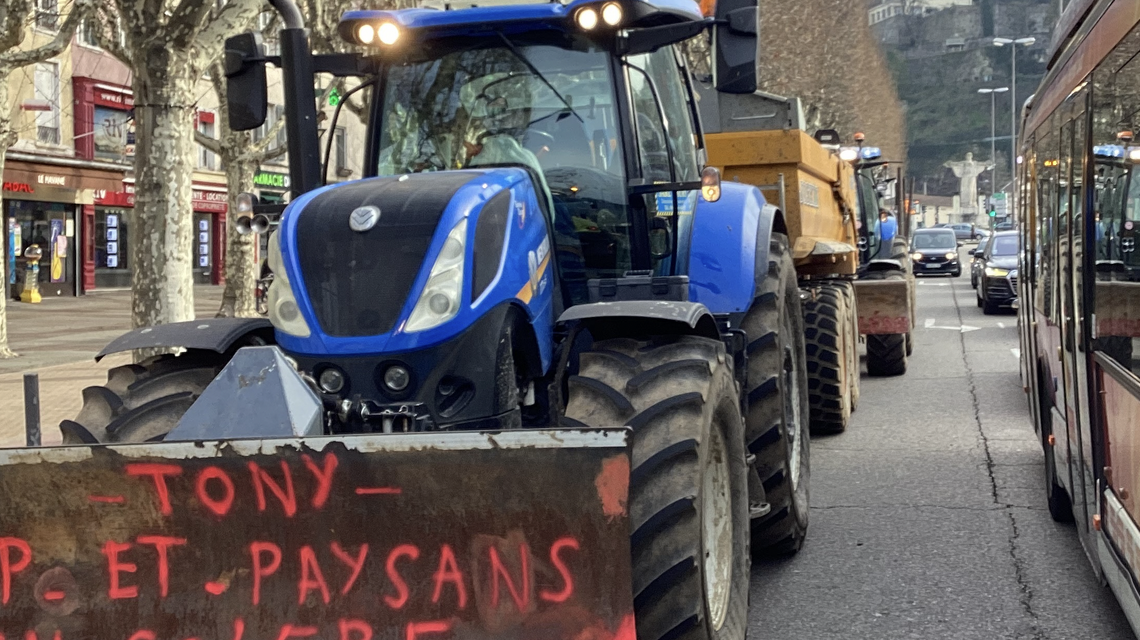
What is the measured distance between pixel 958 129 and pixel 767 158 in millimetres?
150962

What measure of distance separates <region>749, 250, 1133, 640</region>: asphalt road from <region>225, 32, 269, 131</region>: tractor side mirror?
2954 millimetres

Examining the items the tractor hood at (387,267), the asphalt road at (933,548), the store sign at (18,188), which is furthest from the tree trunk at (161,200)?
the store sign at (18,188)

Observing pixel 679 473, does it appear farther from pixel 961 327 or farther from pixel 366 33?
pixel 961 327

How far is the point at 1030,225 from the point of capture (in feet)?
28.3

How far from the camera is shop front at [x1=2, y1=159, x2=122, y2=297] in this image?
1260 inches

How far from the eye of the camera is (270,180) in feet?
143

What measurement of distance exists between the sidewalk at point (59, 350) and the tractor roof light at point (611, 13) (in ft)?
16.0

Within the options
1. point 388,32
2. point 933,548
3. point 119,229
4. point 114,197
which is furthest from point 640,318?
point 119,229

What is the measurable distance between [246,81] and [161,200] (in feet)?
27.9

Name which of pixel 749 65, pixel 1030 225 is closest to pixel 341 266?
pixel 749 65

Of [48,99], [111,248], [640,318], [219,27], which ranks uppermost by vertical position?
[48,99]

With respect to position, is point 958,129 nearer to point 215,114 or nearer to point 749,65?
point 215,114

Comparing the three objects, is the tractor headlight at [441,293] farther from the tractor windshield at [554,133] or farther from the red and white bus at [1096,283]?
the red and white bus at [1096,283]

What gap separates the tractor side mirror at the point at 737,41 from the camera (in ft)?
16.8
